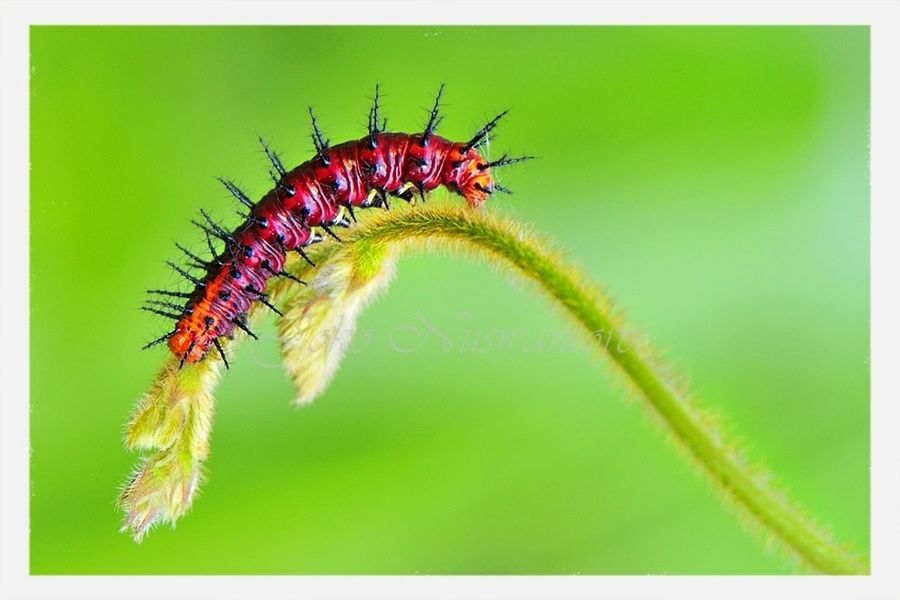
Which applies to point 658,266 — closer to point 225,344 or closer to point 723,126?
point 723,126

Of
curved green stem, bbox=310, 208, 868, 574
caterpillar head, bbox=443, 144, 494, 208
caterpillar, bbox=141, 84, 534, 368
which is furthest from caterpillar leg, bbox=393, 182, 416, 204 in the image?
curved green stem, bbox=310, 208, 868, 574

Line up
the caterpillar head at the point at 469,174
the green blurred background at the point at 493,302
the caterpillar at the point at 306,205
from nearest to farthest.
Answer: the caterpillar at the point at 306,205
the caterpillar head at the point at 469,174
the green blurred background at the point at 493,302

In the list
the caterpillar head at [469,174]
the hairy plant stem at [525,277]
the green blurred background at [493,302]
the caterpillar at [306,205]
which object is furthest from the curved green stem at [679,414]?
the green blurred background at [493,302]

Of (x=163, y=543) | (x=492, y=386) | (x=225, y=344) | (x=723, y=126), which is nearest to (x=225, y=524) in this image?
(x=163, y=543)

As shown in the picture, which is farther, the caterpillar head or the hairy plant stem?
the caterpillar head

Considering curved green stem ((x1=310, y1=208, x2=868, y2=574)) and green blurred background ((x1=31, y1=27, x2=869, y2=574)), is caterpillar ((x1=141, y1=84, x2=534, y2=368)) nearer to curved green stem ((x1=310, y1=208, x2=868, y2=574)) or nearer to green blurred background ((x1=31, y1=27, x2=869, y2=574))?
curved green stem ((x1=310, y1=208, x2=868, y2=574))

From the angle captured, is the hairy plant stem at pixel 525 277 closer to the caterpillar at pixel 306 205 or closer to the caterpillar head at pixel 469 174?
the caterpillar at pixel 306 205
